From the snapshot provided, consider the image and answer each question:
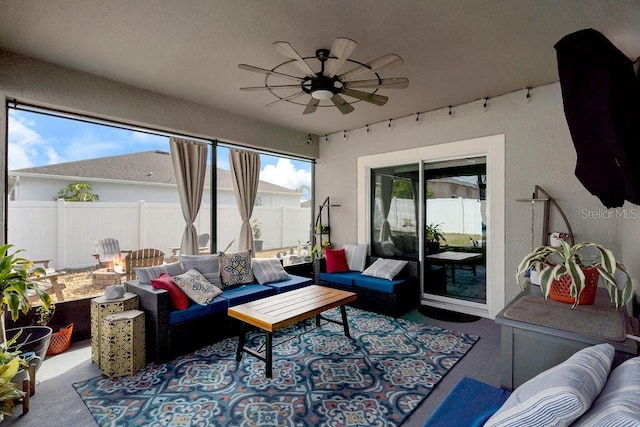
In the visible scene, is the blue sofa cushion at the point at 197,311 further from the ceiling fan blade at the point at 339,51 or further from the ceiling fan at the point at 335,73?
the ceiling fan blade at the point at 339,51

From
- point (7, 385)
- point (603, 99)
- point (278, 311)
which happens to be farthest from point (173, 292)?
point (603, 99)

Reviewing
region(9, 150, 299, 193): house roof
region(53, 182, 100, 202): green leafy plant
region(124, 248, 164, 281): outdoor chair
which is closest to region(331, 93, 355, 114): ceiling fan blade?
region(9, 150, 299, 193): house roof

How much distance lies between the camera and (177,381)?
101 inches

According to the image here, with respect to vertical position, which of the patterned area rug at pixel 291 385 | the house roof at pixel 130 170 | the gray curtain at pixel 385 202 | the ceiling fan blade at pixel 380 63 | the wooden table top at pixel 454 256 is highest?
the ceiling fan blade at pixel 380 63

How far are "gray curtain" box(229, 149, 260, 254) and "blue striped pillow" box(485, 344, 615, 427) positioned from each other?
169 inches

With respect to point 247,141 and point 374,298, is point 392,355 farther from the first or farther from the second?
point 247,141

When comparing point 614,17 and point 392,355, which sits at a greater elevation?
point 614,17

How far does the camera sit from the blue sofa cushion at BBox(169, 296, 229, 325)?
9.70 ft

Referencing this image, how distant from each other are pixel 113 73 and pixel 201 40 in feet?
4.37

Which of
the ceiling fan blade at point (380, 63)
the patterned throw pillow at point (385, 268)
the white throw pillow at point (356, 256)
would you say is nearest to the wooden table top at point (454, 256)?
the patterned throw pillow at point (385, 268)

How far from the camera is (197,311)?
3.12 meters

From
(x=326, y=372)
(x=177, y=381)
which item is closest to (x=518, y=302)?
(x=326, y=372)

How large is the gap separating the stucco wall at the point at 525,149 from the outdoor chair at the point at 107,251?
4259 millimetres

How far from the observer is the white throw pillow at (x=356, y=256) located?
497 cm
